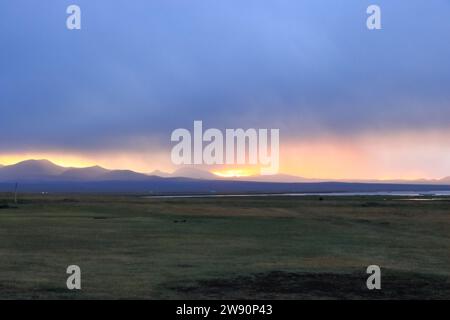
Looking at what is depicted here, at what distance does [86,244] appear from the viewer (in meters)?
24.9

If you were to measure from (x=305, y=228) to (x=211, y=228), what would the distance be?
5.79 m

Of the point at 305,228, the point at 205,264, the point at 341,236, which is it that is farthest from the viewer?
the point at 305,228

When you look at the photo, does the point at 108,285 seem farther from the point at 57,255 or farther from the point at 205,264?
the point at 57,255

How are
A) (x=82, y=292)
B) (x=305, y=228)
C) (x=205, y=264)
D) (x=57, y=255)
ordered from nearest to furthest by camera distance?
1. (x=82, y=292)
2. (x=205, y=264)
3. (x=57, y=255)
4. (x=305, y=228)

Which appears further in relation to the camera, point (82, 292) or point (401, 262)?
point (401, 262)

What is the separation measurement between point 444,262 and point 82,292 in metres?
12.9

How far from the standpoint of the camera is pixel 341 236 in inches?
1164

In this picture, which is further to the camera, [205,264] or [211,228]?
[211,228]
